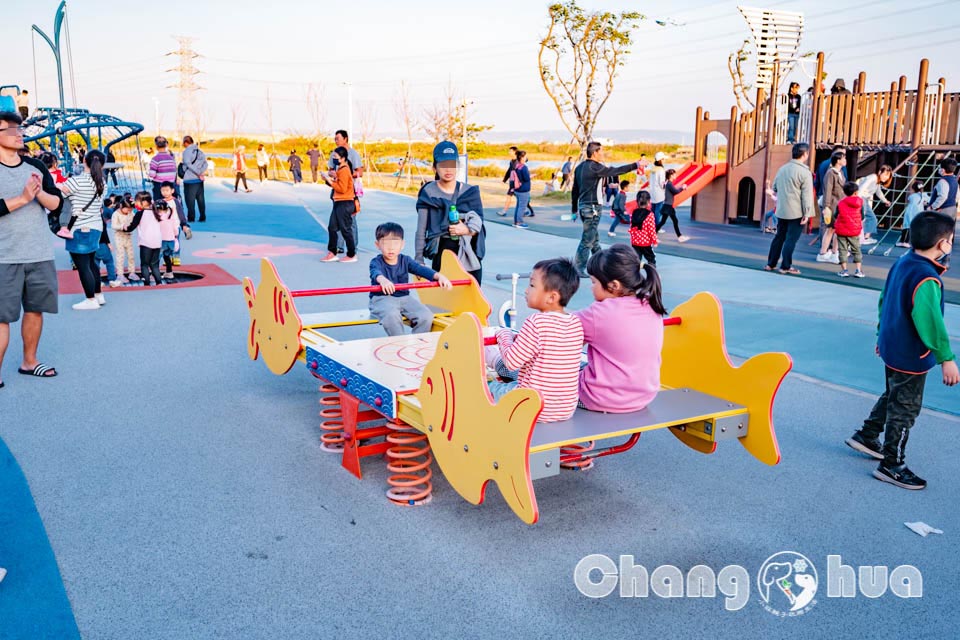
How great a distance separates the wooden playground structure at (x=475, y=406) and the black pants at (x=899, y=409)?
901 millimetres

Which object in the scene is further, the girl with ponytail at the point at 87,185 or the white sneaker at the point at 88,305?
the white sneaker at the point at 88,305

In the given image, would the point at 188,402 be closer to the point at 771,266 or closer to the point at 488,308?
the point at 488,308

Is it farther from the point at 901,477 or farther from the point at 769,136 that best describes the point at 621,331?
the point at 769,136

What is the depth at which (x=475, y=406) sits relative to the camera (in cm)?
384

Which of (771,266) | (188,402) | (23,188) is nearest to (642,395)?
(188,402)

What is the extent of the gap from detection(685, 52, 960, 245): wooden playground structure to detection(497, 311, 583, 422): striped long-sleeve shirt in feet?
44.9

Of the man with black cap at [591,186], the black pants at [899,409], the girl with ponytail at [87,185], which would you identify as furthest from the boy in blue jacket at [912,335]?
the girl with ponytail at [87,185]

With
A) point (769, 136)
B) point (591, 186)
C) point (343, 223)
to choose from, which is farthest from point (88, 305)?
point (769, 136)

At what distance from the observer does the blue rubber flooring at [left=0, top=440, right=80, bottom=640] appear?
3.21 m

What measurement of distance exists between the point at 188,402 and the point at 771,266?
29.9ft

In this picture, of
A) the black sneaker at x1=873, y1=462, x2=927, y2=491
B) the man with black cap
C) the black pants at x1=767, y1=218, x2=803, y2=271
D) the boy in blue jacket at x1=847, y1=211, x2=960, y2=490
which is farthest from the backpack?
the black sneaker at x1=873, y1=462, x2=927, y2=491

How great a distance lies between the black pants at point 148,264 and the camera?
34.9 ft

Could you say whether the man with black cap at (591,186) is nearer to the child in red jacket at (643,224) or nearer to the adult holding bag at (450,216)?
the child in red jacket at (643,224)

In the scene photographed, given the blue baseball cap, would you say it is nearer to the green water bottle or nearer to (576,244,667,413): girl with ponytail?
the green water bottle
